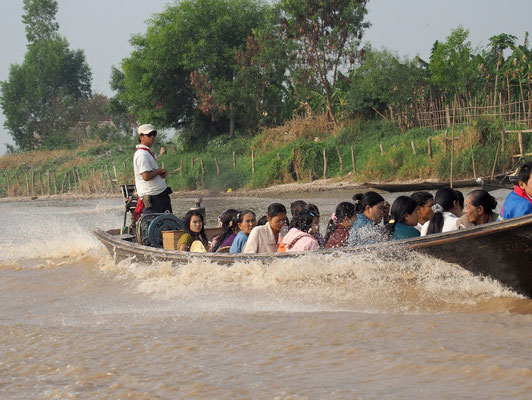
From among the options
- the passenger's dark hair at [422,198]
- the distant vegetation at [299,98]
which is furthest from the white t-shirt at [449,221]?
the distant vegetation at [299,98]

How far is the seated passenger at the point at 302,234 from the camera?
6.43 metres

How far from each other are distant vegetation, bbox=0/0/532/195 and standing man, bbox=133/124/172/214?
12023mm

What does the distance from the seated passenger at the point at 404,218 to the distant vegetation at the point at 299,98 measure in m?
13.1

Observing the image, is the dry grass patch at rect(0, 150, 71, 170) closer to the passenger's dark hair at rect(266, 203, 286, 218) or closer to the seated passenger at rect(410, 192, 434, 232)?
the passenger's dark hair at rect(266, 203, 286, 218)

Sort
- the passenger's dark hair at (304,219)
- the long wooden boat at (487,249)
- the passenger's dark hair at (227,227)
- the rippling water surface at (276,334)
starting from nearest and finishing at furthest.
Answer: the rippling water surface at (276,334), the long wooden boat at (487,249), the passenger's dark hair at (304,219), the passenger's dark hair at (227,227)

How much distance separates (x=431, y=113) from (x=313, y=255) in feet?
62.3

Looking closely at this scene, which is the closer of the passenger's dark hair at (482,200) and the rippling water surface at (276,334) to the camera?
the rippling water surface at (276,334)

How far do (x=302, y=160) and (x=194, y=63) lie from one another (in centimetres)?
920

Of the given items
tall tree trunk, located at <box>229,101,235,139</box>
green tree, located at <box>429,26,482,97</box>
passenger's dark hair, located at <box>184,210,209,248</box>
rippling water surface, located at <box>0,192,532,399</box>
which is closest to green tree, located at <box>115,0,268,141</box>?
tall tree trunk, located at <box>229,101,235,139</box>

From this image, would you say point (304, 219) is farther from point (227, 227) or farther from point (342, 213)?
point (227, 227)

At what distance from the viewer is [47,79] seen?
179 ft

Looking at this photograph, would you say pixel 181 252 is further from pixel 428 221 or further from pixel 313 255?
pixel 428 221

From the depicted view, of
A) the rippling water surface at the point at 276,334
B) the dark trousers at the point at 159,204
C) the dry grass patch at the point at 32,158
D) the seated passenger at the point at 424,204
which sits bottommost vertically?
the rippling water surface at the point at 276,334

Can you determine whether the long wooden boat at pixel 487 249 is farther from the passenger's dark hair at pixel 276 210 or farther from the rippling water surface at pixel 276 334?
the passenger's dark hair at pixel 276 210
